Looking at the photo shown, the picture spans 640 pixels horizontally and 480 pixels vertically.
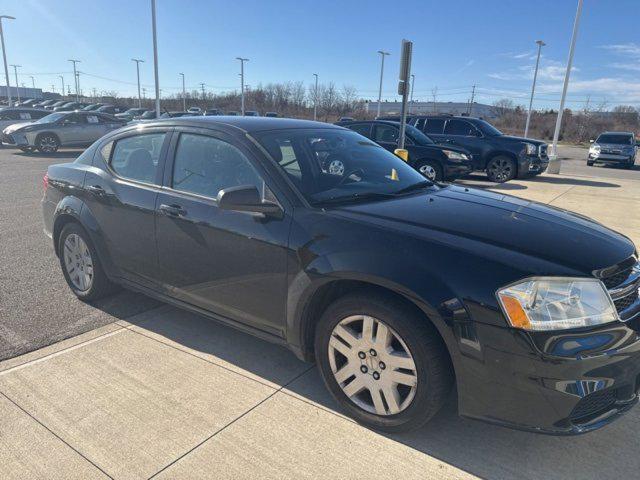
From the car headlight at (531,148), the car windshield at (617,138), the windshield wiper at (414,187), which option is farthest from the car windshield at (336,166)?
the car windshield at (617,138)

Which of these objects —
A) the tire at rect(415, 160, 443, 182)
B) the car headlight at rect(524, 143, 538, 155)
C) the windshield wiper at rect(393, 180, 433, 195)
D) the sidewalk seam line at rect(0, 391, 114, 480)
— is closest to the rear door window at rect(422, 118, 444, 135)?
the car headlight at rect(524, 143, 538, 155)

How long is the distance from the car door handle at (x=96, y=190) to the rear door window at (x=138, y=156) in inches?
7.5

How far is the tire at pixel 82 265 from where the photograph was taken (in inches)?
160

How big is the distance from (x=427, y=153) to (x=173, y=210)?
32.3ft

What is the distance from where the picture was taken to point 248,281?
2982mm

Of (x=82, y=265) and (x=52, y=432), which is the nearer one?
(x=52, y=432)

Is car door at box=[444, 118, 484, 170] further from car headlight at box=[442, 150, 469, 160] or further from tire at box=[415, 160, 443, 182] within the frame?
tire at box=[415, 160, 443, 182]

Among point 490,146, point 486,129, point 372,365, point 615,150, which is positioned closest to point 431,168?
point 490,146

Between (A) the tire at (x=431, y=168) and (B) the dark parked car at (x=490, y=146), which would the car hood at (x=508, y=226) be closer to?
(A) the tire at (x=431, y=168)

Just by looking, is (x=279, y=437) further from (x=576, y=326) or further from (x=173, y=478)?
(x=576, y=326)

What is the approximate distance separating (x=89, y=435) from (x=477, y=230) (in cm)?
236

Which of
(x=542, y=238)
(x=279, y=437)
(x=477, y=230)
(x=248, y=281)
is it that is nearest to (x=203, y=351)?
(x=248, y=281)

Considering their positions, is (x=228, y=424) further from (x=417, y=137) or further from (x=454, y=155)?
(x=417, y=137)

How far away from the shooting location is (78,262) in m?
4.22
